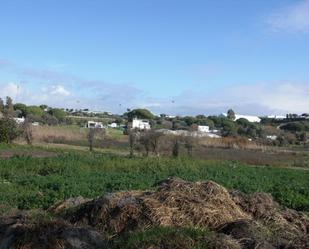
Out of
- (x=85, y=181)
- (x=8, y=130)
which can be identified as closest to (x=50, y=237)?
(x=85, y=181)

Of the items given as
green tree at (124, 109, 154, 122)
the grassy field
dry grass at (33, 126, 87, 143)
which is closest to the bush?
dry grass at (33, 126, 87, 143)

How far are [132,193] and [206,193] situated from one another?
145 centimetres

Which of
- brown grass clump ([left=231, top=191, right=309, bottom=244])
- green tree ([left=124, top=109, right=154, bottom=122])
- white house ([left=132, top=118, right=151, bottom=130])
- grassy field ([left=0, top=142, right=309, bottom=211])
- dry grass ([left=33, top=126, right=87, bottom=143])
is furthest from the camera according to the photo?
green tree ([left=124, top=109, right=154, bottom=122])

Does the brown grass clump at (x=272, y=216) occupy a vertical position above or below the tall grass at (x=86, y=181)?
above

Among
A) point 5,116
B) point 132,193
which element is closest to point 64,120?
point 5,116

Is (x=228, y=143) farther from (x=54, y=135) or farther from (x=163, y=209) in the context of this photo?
(x=163, y=209)

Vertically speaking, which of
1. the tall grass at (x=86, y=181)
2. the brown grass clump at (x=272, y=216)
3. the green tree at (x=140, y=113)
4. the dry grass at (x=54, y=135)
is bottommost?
the tall grass at (x=86, y=181)

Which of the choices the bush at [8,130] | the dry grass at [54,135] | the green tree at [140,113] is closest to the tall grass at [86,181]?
the bush at [8,130]

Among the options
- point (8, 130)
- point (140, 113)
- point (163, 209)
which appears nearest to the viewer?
point (163, 209)

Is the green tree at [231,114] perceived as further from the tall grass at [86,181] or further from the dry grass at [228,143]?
the tall grass at [86,181]

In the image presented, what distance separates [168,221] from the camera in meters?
9.04

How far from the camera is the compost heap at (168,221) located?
24.9 feet

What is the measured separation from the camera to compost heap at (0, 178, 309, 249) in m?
7.60

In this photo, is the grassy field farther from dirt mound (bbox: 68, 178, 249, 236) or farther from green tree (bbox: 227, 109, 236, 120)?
green tree (bbox: 227, 109, 236, 120)
